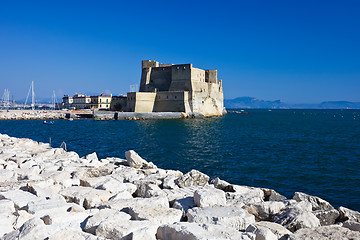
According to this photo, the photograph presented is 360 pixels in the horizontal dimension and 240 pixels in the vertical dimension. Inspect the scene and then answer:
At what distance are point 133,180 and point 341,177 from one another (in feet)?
22.6

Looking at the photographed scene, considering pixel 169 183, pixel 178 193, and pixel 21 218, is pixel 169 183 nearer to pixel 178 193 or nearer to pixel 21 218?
pixel 178 193

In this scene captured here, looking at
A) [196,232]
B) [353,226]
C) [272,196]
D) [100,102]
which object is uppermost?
[100,102]

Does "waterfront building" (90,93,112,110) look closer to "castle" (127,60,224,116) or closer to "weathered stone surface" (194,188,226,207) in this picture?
"castle" (127,60,224,116)

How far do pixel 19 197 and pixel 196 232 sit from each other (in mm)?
3084

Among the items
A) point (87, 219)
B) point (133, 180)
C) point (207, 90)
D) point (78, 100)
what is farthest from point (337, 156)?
point (78, 100)

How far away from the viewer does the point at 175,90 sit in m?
43.1

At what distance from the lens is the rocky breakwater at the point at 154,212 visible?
3.34 meters

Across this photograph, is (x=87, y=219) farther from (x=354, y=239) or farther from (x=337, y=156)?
(x=337, y=156)

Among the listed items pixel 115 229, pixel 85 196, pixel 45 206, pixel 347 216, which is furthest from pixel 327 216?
pixel 45 206

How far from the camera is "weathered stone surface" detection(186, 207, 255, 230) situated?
151 inches

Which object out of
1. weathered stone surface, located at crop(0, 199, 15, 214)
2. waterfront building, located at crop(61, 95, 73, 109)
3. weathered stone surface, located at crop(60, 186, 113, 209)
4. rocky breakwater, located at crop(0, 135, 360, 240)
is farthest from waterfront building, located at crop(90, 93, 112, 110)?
weathered stone surface, located at crop(0, 199, 15, 214)

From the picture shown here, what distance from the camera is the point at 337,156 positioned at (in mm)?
13305

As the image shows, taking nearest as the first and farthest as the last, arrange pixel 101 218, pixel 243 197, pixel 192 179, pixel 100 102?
1. pixel 101 218
2. pixel 243 197
3. pixel 192 179
4. pixel 100 102

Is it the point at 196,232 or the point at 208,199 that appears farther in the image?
the point at 208,199
